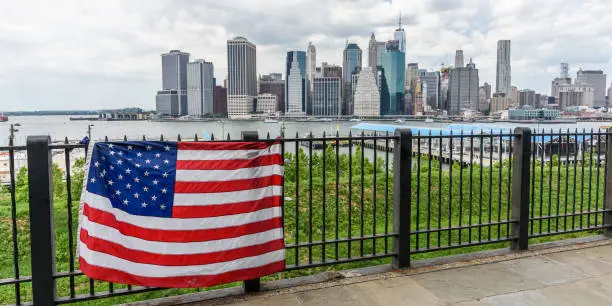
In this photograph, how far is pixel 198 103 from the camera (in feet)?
403

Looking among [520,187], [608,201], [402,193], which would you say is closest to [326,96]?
[608,201]

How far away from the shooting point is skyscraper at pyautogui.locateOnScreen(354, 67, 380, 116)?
143 metres

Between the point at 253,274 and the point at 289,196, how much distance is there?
5334 mm

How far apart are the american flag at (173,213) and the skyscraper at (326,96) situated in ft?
426

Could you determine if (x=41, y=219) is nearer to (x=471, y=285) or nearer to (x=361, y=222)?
(x=361, y=222)

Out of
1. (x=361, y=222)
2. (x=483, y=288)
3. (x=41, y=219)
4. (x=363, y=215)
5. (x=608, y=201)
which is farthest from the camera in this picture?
(x=608, y=201)

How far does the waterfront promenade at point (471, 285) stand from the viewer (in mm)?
4254

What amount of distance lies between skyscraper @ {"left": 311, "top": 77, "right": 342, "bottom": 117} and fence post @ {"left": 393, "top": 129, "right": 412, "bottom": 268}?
128711 mm

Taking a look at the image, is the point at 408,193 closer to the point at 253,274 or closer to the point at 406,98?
the point at 253,274

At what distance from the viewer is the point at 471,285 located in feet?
15.3

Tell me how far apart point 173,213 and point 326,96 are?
145 meters

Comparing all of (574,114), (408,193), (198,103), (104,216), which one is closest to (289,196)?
(408,193)


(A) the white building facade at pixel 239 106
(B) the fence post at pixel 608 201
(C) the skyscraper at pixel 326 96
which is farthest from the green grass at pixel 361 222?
(C) the skyscraper at pixel 326 96

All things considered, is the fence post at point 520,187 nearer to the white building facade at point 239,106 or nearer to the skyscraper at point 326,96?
the white building facade at point 239,106
